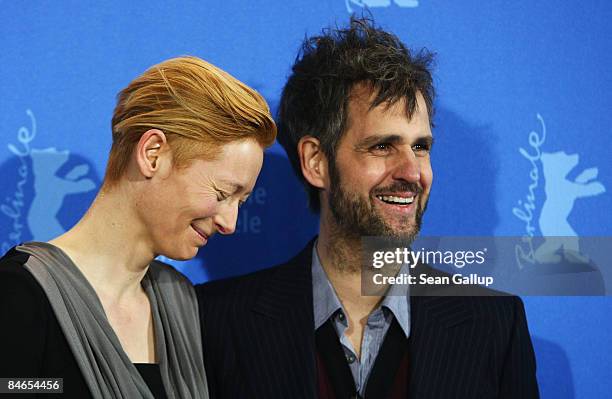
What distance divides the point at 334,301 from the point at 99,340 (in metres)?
0.60

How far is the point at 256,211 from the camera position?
7.64 ft

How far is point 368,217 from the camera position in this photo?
1909 millimetres

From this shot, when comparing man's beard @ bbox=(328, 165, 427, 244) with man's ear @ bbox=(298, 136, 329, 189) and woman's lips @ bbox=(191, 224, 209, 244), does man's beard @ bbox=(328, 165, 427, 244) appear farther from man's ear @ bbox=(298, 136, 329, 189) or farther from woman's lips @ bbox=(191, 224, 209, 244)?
woman's lips @ bbox=(191, 224, 209, 244)

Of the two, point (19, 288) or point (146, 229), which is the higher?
point (146, 229)

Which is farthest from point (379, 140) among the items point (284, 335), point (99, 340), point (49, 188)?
point (49, 188)

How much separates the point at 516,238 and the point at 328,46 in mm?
773

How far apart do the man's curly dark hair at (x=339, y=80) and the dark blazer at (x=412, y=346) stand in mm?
361

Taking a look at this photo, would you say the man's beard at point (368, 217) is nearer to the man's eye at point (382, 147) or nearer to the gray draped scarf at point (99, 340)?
the man's eye at point (382, 147)

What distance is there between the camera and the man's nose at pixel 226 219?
5.66 ft

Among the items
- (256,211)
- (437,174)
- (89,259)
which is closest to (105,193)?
(89,259)

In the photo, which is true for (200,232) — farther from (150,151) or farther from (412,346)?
(412,346)

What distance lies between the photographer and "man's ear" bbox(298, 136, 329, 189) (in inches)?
79.9

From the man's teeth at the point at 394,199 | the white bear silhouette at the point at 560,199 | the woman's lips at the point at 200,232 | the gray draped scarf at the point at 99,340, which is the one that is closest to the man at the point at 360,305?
the man's teeth at the point at 394,199

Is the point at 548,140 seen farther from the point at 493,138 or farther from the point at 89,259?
the point at 89,259
